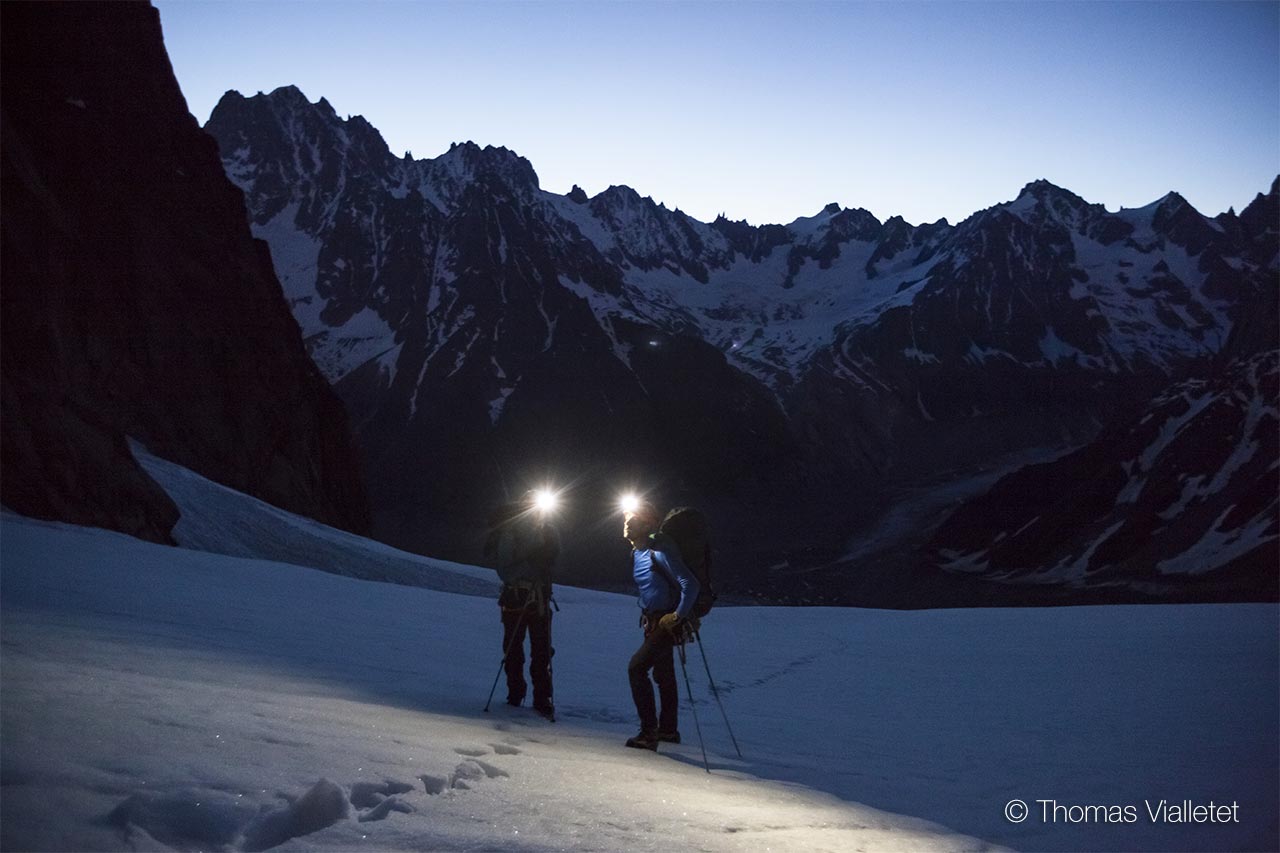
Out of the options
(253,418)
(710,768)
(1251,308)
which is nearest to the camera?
(710,768)

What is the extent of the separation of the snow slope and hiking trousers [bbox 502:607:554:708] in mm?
442

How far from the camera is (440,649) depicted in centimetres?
1450

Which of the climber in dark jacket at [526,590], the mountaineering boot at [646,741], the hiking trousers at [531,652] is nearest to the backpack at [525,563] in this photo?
the climber in dark jacket at [526,590]

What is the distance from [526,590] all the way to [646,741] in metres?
2.28

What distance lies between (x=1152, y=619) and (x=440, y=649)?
52.9ft

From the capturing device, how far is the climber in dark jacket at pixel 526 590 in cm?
1009

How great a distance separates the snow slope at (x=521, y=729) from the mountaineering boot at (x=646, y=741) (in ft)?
1.27

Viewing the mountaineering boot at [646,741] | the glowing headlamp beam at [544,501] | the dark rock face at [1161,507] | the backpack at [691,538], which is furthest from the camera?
the dark rock face at [1161,507]

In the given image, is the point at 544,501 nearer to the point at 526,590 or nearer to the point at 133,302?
the point at 526,590

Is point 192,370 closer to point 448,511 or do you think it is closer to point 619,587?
point 619,587

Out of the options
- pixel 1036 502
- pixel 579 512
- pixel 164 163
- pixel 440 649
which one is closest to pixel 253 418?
pixel 164 163

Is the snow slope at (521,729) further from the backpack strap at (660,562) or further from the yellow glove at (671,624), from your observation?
the backpack strap at (660,562)

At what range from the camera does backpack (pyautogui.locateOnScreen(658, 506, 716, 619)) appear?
30.0ft

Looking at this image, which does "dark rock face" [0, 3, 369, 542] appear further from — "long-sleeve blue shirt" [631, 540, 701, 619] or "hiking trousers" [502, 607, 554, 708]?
"long-sleeve blue shirt" [631, 540, 701, 619]
